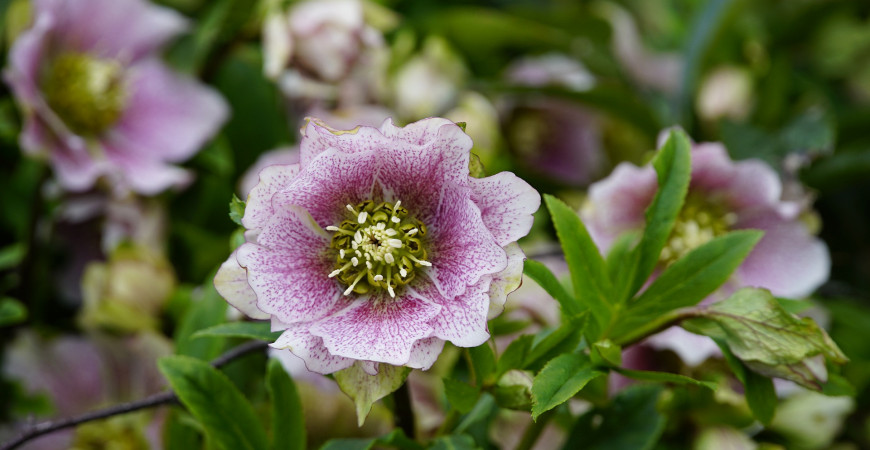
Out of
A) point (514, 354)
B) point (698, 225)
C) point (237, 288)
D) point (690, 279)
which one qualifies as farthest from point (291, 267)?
point (698, 225)

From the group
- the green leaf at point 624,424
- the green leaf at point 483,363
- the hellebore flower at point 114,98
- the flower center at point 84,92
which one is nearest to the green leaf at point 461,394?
the green leaf at point 483,363

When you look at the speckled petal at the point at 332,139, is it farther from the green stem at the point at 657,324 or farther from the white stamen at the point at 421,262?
the green stem at the point at 657,324

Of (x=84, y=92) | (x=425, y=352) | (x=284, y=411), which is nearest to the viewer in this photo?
(x=425, y=352)

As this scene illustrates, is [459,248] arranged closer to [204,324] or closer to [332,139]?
[332,139]

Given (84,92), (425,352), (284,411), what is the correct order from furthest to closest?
(84,92), (284,411), (425,352)

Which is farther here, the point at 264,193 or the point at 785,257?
the point at 785,257

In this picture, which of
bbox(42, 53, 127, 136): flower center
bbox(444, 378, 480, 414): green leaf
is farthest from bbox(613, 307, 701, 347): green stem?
bbox(42, 53, 127, 136): flower center

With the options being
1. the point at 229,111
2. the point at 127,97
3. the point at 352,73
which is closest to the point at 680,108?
the point at 352,73

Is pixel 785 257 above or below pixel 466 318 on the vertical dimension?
below
